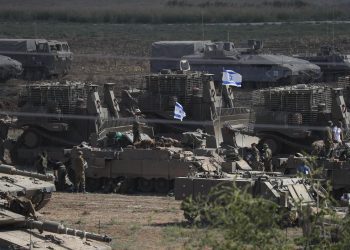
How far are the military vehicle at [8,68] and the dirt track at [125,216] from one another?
21808 mm

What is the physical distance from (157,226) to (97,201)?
436cm

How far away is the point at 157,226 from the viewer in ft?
Answer: 90.2

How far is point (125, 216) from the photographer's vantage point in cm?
2908

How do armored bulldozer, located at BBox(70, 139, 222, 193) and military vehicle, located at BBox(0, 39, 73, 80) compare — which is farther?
military vehicle, located at BBox(0, 39, 73, 80)

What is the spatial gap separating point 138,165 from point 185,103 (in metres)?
7.11

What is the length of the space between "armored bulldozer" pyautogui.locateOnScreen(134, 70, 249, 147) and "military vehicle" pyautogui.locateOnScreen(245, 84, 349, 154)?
2069mm

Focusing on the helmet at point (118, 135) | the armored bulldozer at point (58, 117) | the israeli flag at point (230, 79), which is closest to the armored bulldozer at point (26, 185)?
the helmet at point (118, 135)

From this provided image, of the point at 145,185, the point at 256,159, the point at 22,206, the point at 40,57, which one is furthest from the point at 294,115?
the point at 40,57

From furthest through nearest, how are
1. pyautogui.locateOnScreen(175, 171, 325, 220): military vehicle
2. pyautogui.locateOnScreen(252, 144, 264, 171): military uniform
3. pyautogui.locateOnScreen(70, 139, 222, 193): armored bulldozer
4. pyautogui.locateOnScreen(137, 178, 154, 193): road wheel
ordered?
pyautogui.locateOnScreen(137, 178, 154, 193): road wheel → pyautogui.locateOnScreen(252, 144, 264, 171): military uniform → pyautogui.locateOnScreen(70, 139, 222, 193): armored bulldozer → pyautogui.locateOnScreen(175, 171, 325, 220): military vehicle

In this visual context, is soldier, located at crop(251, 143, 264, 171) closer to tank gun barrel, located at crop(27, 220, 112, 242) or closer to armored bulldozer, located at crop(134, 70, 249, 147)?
armored bulldozer, located at crop(134, 70, 249, 147)

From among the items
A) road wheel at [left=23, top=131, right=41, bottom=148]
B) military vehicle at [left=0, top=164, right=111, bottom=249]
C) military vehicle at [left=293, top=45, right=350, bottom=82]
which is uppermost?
military vehicle at [left=0, top=164, right=111, bottom=249]

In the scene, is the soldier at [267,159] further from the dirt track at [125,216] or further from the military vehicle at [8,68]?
the military vehicle at [8,68]

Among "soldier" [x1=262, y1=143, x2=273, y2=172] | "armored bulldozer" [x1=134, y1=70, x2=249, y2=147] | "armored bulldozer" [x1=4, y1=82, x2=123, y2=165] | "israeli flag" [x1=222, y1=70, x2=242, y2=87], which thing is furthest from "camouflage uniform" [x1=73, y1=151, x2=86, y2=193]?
"israeli flag" [x1=222, y1=70, x2=242, y2=87]

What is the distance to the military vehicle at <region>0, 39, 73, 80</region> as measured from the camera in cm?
5709
